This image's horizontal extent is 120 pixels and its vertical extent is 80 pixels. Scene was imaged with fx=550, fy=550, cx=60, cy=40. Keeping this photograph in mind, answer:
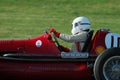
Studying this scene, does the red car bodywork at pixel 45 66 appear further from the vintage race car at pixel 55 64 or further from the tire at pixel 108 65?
the tire at pixel 108 65

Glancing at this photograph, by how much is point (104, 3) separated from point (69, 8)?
7.79 ft

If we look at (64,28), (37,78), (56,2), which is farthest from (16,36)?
(56,2)

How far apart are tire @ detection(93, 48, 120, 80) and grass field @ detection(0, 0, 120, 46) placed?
7894 millimetres

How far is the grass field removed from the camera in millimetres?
19978

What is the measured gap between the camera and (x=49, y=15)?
78.6 feet

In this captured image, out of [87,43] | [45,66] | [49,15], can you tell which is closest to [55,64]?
[45,66]

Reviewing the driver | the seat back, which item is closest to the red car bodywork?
the seat back

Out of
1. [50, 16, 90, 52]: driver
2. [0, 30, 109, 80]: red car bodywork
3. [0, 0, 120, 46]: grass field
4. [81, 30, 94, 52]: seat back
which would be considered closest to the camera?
[0, 30, 109, 80]: red car bodywork

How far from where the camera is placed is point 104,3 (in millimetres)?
27406

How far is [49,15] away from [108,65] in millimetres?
13864

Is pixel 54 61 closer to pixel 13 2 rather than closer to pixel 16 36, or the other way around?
pixel 16 36

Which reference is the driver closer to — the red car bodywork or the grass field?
the red car bodywork

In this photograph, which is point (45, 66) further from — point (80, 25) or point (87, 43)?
point (80, 25)

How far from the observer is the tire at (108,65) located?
10.2 metres
